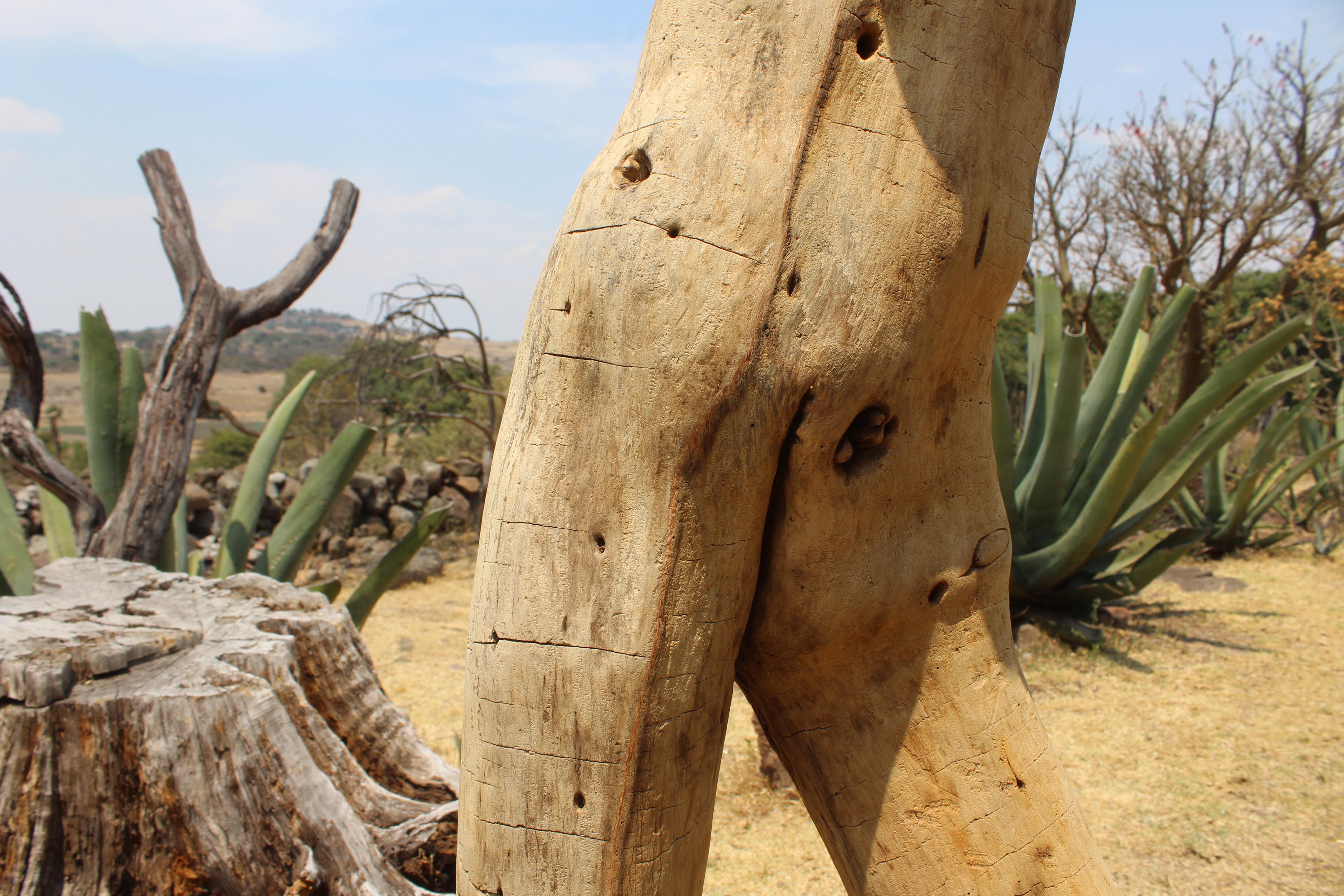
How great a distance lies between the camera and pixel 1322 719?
11.1 ft

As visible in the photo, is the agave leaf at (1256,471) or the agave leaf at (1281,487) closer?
the agave leaf at (1281,487)

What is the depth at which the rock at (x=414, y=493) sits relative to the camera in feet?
27.5

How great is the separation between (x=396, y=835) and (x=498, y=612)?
883mm

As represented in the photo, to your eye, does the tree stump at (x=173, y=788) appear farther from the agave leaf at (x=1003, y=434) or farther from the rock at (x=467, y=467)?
the rock at (x=467, y=467)

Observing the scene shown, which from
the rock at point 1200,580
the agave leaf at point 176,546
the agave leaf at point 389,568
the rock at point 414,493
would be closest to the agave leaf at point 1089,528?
the rock at point 1200,580

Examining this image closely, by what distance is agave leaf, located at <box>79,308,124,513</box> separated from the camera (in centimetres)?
281

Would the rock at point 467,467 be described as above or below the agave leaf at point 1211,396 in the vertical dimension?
below

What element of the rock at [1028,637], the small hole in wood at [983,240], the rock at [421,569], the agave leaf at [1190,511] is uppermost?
the small hole in wood at [983,240]

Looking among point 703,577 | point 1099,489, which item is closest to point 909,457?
point 703,577

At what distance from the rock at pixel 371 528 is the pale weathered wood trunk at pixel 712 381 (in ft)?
24.5

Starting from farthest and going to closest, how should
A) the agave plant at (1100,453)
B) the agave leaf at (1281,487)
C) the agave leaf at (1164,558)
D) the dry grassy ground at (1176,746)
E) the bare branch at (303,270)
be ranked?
the agave leaf at (1281,487) < the agave leaf at (1164,558) < the agave plant at (1100,453) < the bare branch at (303,270) < the dry grassy ground at (1176,746)

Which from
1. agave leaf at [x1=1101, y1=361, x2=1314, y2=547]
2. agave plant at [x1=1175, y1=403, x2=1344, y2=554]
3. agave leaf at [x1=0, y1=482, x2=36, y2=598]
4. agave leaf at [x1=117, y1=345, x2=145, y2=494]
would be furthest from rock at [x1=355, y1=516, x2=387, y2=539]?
agave plant at [x1=1175, y1=403, x2=1344, y2=554]

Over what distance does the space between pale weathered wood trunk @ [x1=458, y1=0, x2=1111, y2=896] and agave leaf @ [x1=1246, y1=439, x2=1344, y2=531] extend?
586cm

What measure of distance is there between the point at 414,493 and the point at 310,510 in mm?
5606
